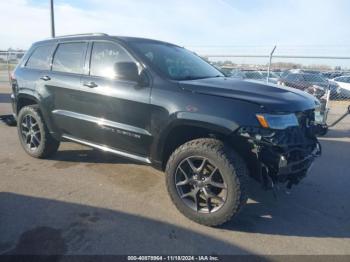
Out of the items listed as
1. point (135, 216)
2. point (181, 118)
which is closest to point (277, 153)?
point (181, 118)

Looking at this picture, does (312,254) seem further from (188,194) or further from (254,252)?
(188,194)

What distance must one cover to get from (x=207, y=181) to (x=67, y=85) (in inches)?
91.7

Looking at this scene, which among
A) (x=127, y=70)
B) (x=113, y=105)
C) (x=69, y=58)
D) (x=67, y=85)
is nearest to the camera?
(x=127, y=70)

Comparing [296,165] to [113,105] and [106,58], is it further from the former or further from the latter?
[106,58]

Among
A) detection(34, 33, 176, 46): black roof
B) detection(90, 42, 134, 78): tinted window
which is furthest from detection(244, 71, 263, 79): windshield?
detection(90, 42, 134, 78): tinted window

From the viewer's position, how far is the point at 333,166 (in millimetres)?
5301

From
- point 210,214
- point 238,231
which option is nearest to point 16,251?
point 210,214

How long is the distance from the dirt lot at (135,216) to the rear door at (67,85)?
28.6 inches

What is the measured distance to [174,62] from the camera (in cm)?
413

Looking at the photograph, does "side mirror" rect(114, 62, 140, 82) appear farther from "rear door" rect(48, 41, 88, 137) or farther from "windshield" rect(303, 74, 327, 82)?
"windshield" rect(303, 74, 327, 82)

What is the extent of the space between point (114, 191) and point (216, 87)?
5.95ft

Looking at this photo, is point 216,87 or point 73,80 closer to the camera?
point 216,87

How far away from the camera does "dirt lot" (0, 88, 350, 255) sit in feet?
9.82

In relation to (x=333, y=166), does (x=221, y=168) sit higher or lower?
higher
